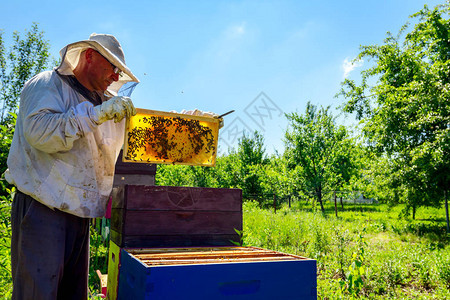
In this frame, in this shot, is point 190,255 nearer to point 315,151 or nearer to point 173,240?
point 173,240

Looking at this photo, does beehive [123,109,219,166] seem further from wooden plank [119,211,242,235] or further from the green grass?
the green grass

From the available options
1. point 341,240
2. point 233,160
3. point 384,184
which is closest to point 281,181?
point 233,160

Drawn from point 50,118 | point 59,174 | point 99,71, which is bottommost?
point 59,174

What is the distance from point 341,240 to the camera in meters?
4.47

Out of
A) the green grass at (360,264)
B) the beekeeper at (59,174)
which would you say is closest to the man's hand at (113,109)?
the beekeeper at (59,174)

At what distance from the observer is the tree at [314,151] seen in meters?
15.1

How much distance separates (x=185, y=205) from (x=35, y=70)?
1706cm

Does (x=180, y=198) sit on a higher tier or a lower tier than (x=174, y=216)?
higher

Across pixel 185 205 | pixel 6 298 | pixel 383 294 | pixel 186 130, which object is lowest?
pixel 383 294

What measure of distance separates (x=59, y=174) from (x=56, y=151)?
125 millimetres

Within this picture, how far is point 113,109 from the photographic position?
167cm

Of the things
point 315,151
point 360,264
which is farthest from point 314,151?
point 360,264

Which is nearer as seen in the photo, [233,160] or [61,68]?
[61,68]

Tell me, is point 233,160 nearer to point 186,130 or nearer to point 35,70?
point 35,70
